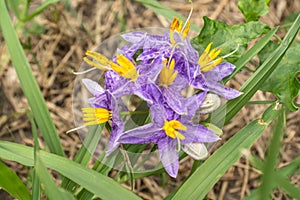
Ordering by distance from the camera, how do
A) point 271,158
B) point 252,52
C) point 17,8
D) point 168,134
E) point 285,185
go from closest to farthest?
point 271,158
point 285,185
point 168,134
point 252,52
point 17,8

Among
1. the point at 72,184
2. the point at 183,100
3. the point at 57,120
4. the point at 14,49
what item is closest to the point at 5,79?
the point at 57,120

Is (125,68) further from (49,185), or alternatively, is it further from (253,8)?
(253,8)

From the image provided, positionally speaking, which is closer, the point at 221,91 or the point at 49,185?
the point at 49,185

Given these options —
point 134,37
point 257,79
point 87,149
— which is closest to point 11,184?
point 87,149

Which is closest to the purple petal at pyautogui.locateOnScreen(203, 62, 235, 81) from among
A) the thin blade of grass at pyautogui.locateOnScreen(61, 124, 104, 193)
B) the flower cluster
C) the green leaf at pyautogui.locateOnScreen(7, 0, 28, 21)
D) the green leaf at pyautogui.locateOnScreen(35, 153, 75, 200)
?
the flower cluster

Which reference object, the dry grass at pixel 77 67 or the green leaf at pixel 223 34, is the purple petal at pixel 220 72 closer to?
the green leaf at pixel 223 34

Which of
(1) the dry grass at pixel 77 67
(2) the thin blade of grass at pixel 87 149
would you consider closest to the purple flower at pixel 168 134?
(2) the thin blade of grass at pixel 87 149

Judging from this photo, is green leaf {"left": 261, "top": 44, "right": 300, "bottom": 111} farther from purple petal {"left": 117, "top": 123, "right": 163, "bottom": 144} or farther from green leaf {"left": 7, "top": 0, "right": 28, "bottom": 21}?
green leaf {"left": 7, "top": 0, "right": 28, "bottom": 21}
